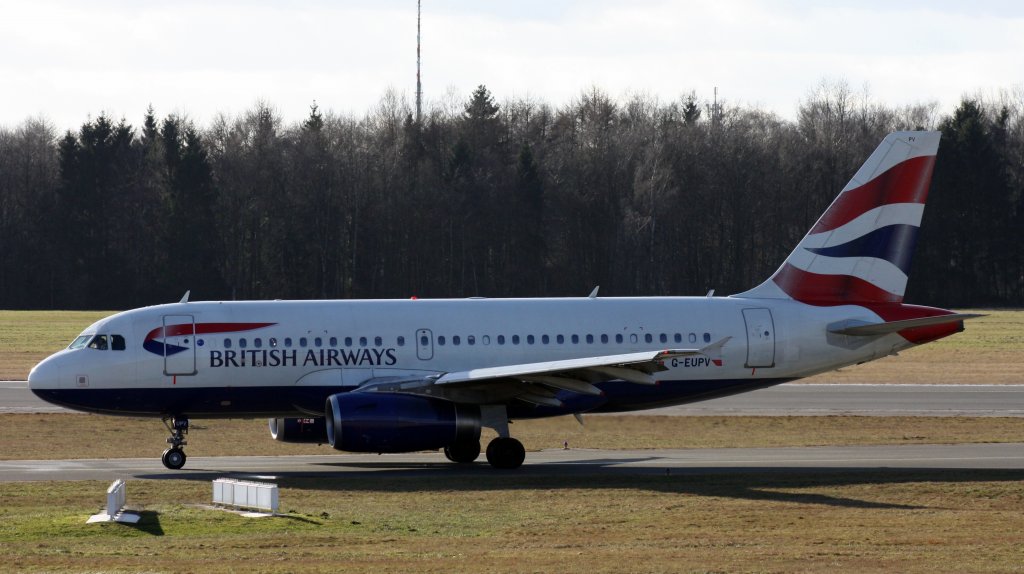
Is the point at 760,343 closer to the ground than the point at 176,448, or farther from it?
farther from it

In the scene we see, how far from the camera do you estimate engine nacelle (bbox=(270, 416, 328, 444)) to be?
100 feet

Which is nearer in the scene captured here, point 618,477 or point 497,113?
point 618,477

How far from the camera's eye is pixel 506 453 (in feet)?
95.2

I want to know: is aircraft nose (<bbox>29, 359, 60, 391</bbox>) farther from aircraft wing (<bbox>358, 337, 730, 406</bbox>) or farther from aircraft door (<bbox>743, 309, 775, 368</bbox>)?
aircraft door (<bbox>743, 309, 775, 368</bbox>)

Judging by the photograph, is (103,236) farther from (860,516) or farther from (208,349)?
(860,516)

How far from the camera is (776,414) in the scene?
39.9m

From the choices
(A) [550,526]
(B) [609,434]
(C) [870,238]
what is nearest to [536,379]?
(A) [550,526]

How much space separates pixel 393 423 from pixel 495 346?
13.3 feet

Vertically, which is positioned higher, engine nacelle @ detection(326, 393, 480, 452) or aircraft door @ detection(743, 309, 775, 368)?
aircraft door @ detection(743, 309, 775, 368)

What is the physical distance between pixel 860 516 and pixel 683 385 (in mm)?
9074

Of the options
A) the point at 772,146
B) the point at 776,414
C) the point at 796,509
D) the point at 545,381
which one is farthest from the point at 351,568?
the point at 772,146

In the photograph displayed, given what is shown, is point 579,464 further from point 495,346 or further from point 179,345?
point 179,345

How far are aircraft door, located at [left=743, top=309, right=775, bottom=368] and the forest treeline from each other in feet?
233

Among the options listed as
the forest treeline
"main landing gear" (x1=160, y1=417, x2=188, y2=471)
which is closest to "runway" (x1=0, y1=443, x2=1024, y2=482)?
"main landing gear" (x1=160, y1=417, x2=188, y2=471)
